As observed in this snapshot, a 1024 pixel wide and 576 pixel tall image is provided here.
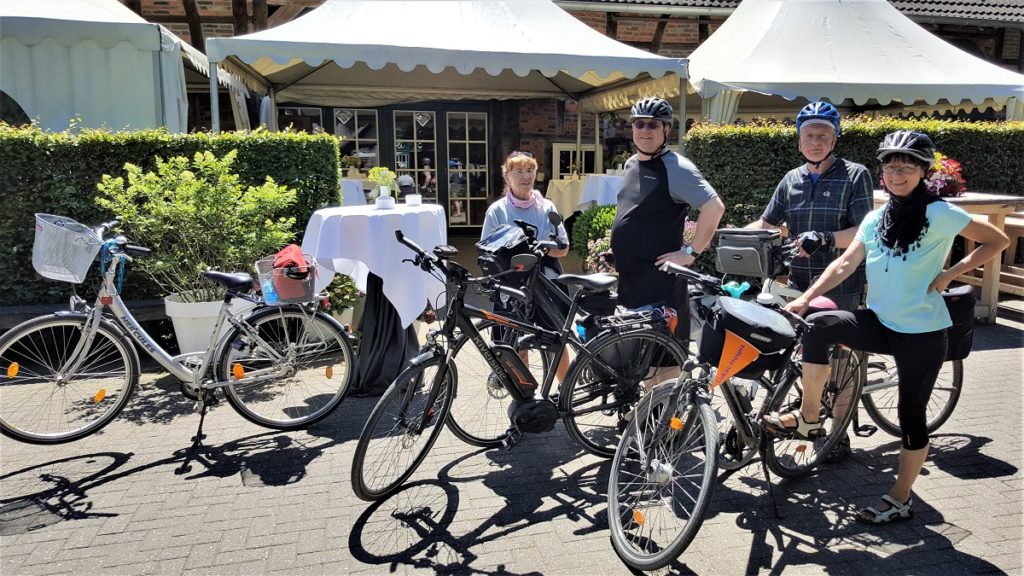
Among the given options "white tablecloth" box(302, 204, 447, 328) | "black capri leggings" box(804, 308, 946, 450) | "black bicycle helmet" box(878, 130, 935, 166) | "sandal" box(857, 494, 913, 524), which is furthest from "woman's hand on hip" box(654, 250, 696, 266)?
"white tablecloth" box(302, 204, 447, 328)

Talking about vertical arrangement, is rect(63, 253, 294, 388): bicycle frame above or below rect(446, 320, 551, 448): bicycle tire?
above

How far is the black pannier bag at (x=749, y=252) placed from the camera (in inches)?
123

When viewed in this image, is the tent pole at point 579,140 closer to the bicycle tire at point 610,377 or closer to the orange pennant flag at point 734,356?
the bicycle tire at point 610,377

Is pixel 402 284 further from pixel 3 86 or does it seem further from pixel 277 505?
pixel 3 86

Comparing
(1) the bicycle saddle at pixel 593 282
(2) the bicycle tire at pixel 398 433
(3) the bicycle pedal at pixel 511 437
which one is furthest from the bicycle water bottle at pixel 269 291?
(1) the bicycle saddle at pixel 593 282

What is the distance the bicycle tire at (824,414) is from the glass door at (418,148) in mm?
10579

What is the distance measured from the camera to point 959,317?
3.07m

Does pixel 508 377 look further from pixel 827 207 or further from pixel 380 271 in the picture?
pixel 827 207

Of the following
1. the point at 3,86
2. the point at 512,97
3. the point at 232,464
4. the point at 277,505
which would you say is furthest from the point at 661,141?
the point at 512,97

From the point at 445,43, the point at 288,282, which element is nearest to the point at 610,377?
the point at 288,282

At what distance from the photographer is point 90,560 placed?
280cm

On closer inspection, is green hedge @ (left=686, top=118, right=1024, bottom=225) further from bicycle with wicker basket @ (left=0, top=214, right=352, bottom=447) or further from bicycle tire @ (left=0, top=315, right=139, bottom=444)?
bicycle tire @ (left=0, top=315, right=139, bottom=444)

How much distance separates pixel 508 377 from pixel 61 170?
4411mm

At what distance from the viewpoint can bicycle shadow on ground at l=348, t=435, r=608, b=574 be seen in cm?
285
